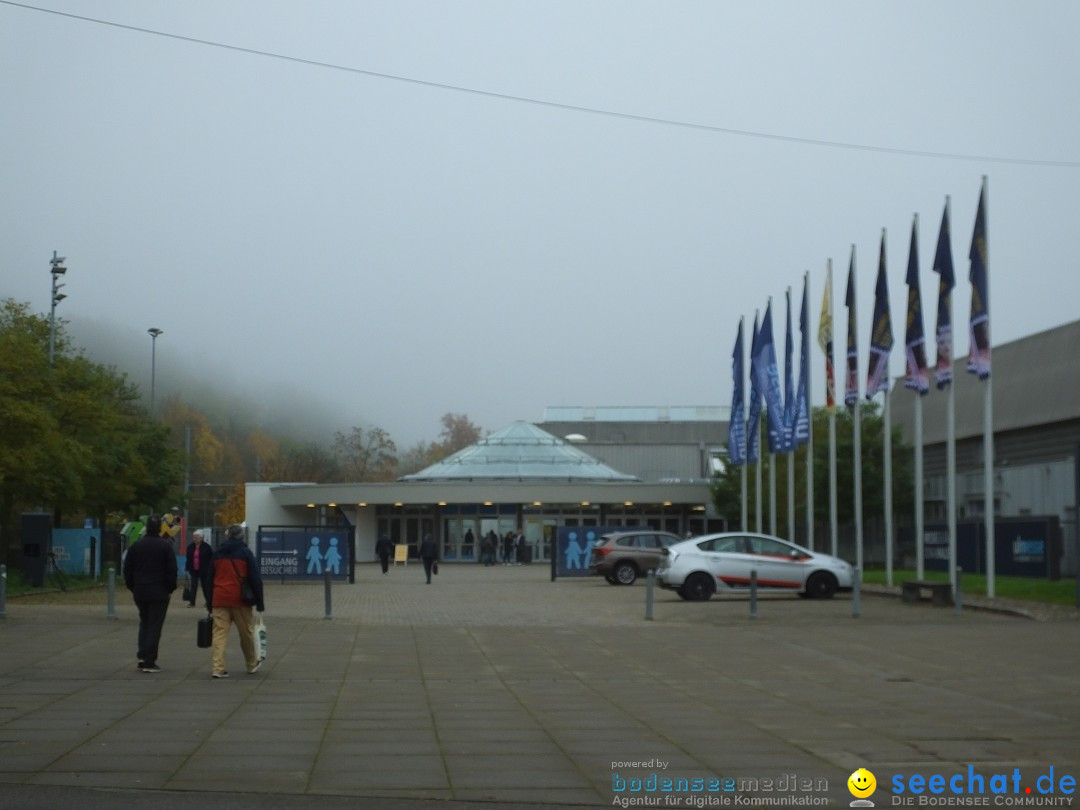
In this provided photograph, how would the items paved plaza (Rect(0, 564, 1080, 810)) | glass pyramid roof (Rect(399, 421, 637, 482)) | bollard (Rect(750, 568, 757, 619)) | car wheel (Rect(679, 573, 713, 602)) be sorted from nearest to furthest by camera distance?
1. paved plaza (Rect(0, 564, 1080, 810))
2. bollard (Rect(750, 568, 757, 619))
3. car wheel (Rect(679, 573, 713, 602))
4. glass pyramid roof (Rect(399, 421, 637, 482))

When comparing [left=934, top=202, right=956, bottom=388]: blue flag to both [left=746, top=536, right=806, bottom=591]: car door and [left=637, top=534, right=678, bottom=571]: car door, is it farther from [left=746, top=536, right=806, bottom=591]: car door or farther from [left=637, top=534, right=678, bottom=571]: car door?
[left=637, top=534, right=678, bottom=571]: car door

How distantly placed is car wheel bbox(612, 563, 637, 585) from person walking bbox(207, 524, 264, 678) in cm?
2501

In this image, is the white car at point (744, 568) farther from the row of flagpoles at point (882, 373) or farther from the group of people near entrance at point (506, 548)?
the group of people near entrance at point (506, 548)

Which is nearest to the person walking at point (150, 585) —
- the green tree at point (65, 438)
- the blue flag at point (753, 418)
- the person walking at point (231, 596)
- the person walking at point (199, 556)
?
the person walking at point (231, 596)

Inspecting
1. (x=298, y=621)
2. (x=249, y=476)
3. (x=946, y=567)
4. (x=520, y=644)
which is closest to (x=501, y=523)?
(x=946, y=567)

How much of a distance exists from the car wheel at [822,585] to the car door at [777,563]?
21 cm

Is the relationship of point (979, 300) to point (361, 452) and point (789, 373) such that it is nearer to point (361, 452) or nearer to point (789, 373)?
point (789, 373)

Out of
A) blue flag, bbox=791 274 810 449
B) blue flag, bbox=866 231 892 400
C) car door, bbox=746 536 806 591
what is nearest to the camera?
car door, bbox=746 536 806 591

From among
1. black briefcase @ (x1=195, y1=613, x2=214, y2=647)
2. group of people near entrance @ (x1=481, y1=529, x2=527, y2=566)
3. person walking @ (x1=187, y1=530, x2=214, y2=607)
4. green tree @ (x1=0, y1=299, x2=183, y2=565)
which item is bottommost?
group of people near entrance @ (x1=481, y1=529, x2=527, y2=566)

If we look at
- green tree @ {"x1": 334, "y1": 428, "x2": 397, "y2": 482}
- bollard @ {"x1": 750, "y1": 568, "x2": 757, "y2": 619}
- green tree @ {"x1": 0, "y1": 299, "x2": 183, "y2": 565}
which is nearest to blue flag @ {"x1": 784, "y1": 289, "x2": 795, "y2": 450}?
bollard @ {"x1": 750, "y1": 568, "x2": 757, "y2": 619}

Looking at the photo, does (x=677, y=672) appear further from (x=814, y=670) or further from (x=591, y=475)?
(x=591, y=475)

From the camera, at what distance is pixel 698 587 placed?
29.5m

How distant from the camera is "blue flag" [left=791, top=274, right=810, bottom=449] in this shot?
37.5 meters

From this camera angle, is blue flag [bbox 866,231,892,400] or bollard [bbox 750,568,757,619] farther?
blue flag [bbox 866,231,892,400]
